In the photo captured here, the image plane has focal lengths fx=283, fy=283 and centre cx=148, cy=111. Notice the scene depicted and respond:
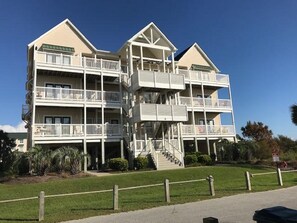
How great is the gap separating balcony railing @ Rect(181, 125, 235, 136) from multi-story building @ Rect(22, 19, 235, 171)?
0.36ft

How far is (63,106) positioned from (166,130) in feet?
33.3

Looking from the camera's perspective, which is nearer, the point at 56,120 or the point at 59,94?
the point at 59,94

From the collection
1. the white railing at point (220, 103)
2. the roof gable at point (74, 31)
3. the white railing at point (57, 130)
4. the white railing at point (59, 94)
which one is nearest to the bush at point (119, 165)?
the white railing at point (57, 130)

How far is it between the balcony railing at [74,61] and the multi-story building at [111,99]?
0.28 ft

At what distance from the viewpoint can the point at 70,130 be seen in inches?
968

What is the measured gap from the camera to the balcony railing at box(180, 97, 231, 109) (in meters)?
31.7

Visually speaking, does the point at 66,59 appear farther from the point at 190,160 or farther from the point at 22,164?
the point at 190,160

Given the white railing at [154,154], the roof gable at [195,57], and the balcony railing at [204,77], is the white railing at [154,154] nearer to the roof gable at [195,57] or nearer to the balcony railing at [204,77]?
the balcony railing at [204,77]

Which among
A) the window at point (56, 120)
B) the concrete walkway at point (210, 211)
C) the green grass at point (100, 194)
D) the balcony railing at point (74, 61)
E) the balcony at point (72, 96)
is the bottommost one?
the concrete walkway at point (210, 211)

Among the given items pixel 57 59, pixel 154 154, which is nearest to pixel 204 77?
pixel 154 154

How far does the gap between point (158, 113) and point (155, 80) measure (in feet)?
10.4

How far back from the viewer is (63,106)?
83.5 feet

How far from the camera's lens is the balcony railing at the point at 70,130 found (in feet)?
77.0

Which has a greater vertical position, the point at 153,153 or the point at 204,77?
the point at 204,77
